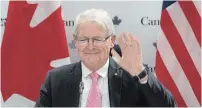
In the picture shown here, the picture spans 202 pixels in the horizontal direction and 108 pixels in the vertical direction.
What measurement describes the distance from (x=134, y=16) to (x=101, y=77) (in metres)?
0.86

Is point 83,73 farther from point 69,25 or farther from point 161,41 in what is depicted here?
point 69,25

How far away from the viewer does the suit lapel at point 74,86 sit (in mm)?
1305

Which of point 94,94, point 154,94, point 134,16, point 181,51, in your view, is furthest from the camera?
point 134,16

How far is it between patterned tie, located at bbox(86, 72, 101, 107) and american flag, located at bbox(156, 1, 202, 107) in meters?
0.65

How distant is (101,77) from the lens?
1.33m

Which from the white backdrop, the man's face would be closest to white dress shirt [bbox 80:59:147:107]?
the man's face

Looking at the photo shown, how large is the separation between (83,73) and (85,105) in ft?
0.43

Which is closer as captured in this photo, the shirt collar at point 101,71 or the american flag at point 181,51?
the shirt collar at point 101,71

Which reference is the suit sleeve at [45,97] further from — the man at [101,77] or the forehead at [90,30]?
the forehead at [90,30]

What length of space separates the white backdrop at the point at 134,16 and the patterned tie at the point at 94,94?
81cm

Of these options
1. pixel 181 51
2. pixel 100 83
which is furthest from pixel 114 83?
pixel 181 51

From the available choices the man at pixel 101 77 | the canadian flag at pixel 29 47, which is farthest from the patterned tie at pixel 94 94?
the canadian flag at pixel 29 47

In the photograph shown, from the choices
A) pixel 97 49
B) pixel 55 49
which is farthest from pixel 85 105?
pixel 55 49

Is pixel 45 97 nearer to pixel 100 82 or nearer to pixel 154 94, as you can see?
pixel 100 82
